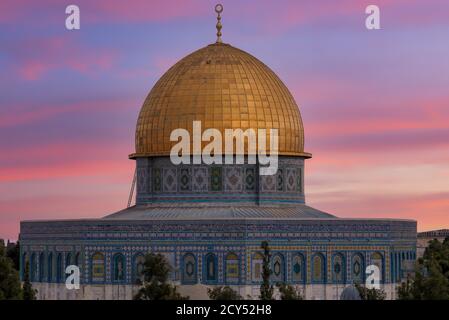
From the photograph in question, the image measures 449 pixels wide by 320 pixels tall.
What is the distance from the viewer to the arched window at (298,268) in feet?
219

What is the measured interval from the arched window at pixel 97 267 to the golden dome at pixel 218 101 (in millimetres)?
5674

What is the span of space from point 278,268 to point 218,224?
2.58 m

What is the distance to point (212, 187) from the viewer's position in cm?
7044

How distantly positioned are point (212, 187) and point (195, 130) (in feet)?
7.26

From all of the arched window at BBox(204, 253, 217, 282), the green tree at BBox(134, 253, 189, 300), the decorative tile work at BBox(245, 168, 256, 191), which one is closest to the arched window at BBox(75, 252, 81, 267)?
the arched window at BBox(204, 253, 217, 282)

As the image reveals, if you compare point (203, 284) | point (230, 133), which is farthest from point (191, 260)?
point (230, 133)

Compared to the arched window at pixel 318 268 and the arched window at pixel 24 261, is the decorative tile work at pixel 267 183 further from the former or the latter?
the arched window at pixel 24 261

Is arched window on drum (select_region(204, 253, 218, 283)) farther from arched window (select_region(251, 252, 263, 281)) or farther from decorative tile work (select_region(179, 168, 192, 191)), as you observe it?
decorative tile work (select_region(179, 168, 192, 191))

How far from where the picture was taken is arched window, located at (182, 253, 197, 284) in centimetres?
6650

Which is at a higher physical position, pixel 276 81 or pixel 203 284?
pixel 276 81

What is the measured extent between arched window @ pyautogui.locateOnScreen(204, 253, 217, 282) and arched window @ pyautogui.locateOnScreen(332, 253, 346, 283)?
424 centimetres
